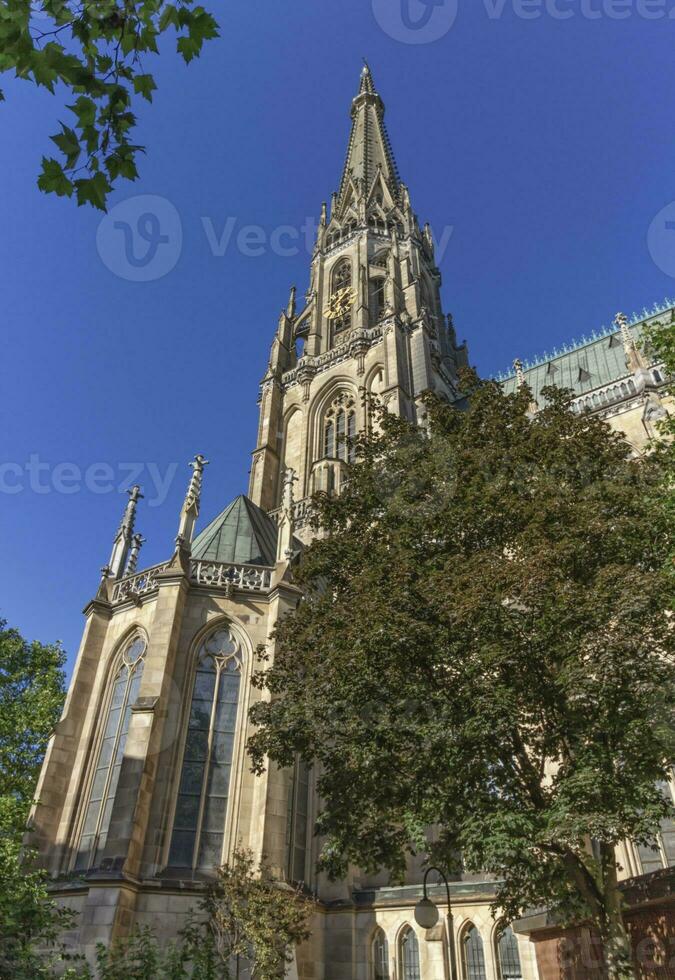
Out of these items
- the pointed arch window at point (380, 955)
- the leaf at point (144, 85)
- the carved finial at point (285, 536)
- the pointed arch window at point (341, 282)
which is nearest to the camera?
the leaf at point (144, 85)

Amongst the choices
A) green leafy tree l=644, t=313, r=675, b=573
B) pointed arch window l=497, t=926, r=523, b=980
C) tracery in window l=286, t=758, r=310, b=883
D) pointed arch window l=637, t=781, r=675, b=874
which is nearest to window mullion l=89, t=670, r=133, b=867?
tracery in window l=286, t=758, r=310, b=883

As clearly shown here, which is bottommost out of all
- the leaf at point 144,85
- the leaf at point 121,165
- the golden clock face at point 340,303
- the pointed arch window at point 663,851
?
the pointed arch window at point 663,851

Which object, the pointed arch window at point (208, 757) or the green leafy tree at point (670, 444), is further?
the pointed arch window at point (208, 757)

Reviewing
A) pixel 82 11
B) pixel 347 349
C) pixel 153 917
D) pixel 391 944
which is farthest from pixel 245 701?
pixel 347 349

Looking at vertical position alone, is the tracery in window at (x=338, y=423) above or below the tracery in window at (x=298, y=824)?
above

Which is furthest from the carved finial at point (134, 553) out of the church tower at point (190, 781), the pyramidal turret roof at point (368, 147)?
the pyramidal turret roof at point (368, 147)

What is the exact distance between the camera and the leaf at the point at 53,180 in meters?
4.35

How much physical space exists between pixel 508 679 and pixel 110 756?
11778 millimetres

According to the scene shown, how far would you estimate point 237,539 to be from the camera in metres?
22.4

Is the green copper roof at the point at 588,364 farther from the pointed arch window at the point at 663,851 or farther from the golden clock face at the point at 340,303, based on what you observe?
the pointed arch window at the point at 663,851

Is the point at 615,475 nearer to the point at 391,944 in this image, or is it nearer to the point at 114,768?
the point at 391,944

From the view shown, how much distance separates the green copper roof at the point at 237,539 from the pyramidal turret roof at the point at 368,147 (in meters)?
35.5

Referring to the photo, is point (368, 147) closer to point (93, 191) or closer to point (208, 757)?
point (208, 757)

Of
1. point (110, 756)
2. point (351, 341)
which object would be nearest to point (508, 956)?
point (110, 756)
